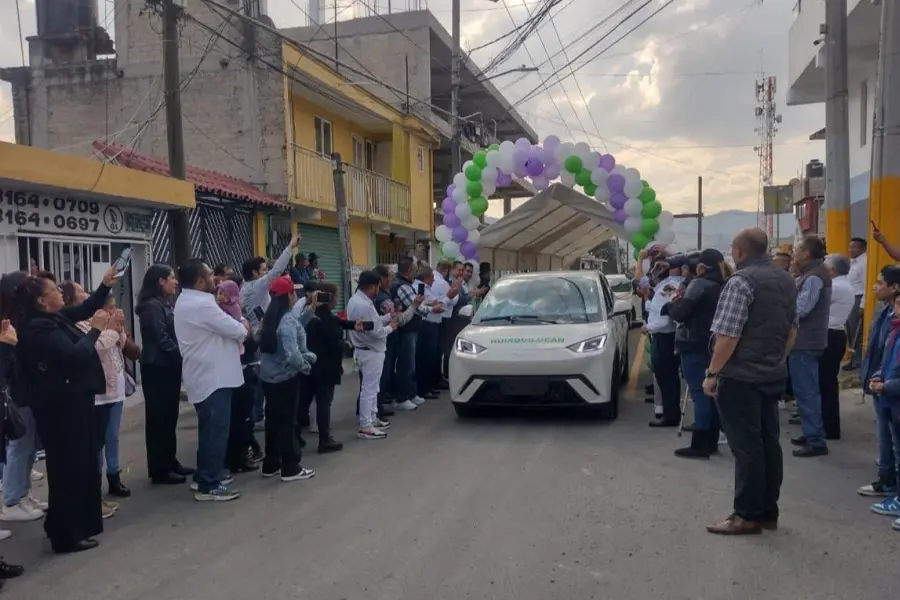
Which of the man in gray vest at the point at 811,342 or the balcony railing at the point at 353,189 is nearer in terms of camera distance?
the man in gray vest at the point at 811,342

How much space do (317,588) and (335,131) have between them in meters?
16.9

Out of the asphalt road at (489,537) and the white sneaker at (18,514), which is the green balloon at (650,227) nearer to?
the asphalt road at (489,537)

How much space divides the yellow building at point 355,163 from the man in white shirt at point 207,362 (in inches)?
394

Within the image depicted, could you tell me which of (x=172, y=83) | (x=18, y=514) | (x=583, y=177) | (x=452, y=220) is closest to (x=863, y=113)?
(x=583, y=177)

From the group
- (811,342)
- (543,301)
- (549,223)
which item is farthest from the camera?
(549,223)

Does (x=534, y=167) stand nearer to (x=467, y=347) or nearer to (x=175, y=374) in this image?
(x=467, y=347)

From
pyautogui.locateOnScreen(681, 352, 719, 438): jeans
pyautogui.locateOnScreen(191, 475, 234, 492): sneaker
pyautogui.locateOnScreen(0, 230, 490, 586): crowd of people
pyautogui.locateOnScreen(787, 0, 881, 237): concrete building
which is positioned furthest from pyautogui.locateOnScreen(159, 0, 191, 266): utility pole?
pyautogui.locateOnScreen(787, 0, 881, 237): concrete building

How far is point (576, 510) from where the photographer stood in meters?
5.26

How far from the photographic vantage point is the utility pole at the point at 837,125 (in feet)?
36.4

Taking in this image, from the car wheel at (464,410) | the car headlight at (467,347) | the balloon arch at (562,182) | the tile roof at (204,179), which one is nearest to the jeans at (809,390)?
the car headlight at (467,347)

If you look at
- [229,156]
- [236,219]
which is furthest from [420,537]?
[229,156]

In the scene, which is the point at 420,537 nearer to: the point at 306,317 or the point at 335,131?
the point at 306,317

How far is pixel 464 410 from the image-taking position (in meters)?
8.55

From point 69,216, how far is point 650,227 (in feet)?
30.9
